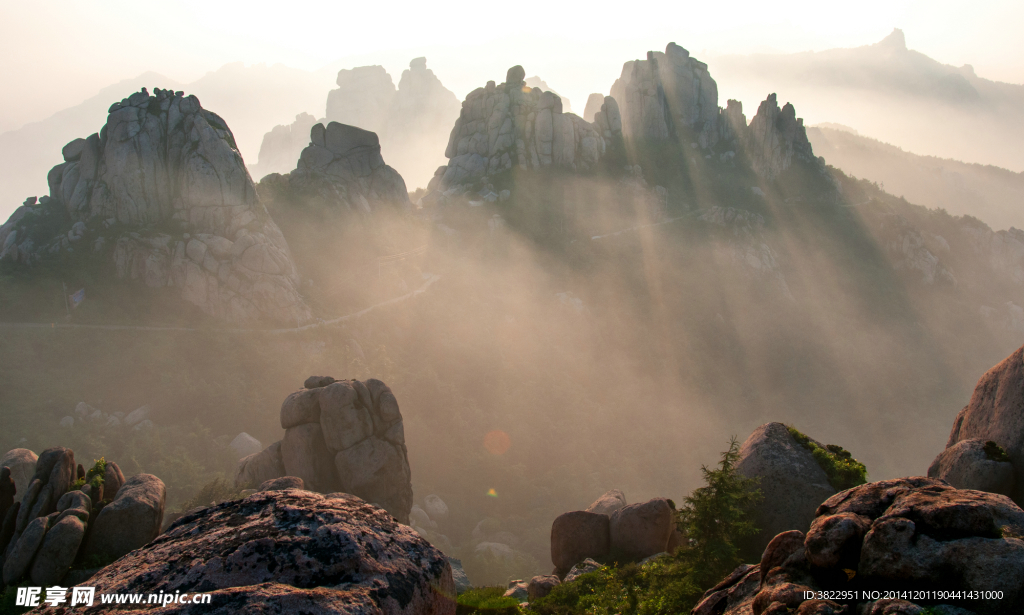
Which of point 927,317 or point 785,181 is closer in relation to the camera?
point 927,317

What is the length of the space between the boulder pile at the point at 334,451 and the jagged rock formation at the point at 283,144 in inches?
6377

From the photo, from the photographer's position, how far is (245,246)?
50219 mm

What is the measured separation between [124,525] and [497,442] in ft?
113

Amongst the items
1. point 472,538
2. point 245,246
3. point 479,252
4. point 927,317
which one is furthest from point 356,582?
point 927,317

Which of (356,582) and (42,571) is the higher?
(356,582)

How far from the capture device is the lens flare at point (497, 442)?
48594 mm

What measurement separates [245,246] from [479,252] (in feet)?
100

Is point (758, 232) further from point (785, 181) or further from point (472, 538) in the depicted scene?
point (472, 538)

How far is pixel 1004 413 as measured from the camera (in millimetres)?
15609

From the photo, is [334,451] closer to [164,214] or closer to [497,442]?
[497,442]

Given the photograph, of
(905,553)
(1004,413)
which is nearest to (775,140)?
(1004,413)

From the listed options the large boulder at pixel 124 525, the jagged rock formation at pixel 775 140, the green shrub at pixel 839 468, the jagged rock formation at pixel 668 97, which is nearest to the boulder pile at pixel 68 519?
the large boulder at pixel 124 525

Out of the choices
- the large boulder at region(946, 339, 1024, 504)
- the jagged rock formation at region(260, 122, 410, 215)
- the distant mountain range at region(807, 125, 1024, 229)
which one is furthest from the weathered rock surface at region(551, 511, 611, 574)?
the distant mountain range at region(807, 125, 1024, 229)

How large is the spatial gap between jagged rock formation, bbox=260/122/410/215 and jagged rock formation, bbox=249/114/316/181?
115980mm
